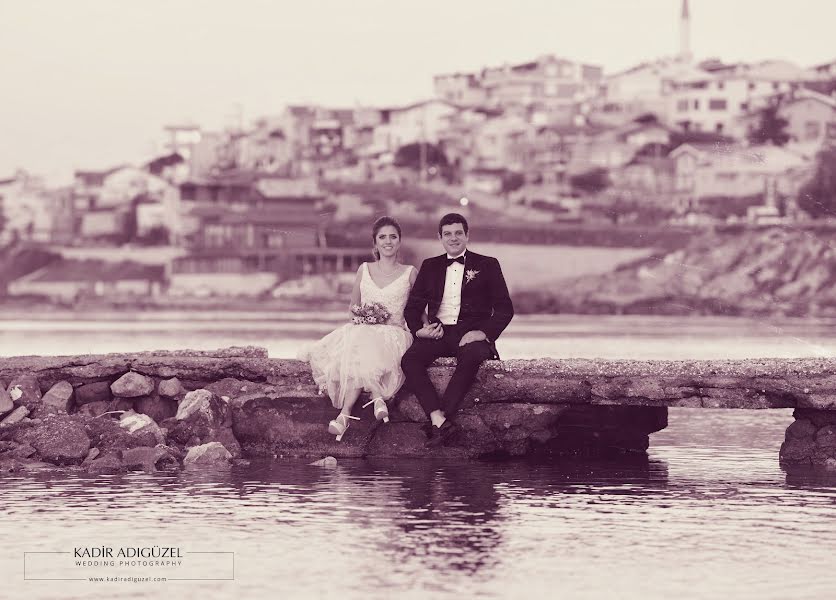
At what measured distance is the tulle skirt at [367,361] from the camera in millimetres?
12922

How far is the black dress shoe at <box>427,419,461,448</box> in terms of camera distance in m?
13.0

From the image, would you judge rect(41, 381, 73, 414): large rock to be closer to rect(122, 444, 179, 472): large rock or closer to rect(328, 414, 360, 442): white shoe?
rect(122, 444, 179, 472): large rock

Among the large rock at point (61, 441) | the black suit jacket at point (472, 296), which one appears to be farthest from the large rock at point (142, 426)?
the black suit jacket at point (472, 296)

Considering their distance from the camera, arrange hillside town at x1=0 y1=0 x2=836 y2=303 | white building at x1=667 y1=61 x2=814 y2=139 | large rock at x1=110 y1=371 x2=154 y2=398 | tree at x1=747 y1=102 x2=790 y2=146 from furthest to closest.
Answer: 1. white building at x1=667 y1=61 x2=814 y2=139
2. tree at x1=747 y1=102 x2=790 y2=146
3. hillside town at x1=0 y1=0 x2=836 y2=303
4. large rock at x1=110 y1=371 x2=154 y2=398

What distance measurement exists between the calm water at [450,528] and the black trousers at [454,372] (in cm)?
50

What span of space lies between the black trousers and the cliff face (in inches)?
3285

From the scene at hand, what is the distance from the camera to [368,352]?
42.4 feet

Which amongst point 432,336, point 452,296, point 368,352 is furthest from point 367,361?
point 452,296

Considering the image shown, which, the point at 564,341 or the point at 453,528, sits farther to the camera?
the point at 564,341

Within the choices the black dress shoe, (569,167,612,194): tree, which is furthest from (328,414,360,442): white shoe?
(569,167,612,194): tree

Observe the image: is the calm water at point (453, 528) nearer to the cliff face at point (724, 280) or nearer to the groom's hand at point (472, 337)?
the groom's hand at point (472, 337)

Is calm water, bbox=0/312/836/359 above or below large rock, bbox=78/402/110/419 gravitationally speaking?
below

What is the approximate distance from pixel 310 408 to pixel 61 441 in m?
1.87

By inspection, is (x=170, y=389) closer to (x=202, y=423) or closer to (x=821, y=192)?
(x=202, y=423)
